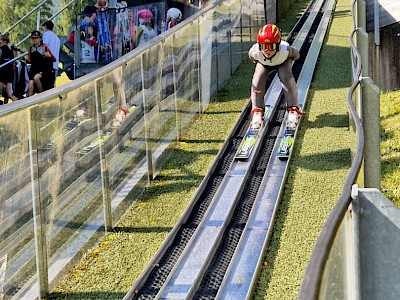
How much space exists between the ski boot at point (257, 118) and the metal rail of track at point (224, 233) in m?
0.13

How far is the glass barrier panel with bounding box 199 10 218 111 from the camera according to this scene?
486 inches

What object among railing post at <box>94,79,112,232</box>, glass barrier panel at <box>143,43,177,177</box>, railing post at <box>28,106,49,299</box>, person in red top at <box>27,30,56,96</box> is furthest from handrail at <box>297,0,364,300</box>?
person in red top at <box>27,30,56,96</box>

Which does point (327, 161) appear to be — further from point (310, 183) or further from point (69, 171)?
point (69, 171)

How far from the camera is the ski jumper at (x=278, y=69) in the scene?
34.8 ft

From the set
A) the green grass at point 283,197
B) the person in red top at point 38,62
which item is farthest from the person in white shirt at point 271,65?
the person in red top at point 38,62

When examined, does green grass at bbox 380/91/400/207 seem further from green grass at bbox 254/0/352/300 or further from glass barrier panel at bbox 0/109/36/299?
glass barrier panel at bbox 0/109/36/299

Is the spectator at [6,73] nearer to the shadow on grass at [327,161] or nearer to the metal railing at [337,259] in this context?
the shadow on grass at [327,161]

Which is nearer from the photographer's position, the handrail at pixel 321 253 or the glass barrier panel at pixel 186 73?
the handrail at pixel 321 253

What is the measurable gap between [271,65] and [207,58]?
7.37 ft

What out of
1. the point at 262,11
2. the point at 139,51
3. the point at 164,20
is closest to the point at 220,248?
the point at 139,51

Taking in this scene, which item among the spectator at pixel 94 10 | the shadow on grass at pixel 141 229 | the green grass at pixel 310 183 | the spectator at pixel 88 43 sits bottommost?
the shadow on grass at pixel 141 229

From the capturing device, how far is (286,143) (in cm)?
991

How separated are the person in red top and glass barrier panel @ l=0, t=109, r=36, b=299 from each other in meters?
7.02

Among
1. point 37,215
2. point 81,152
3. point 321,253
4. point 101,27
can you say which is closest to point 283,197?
point 81,152
